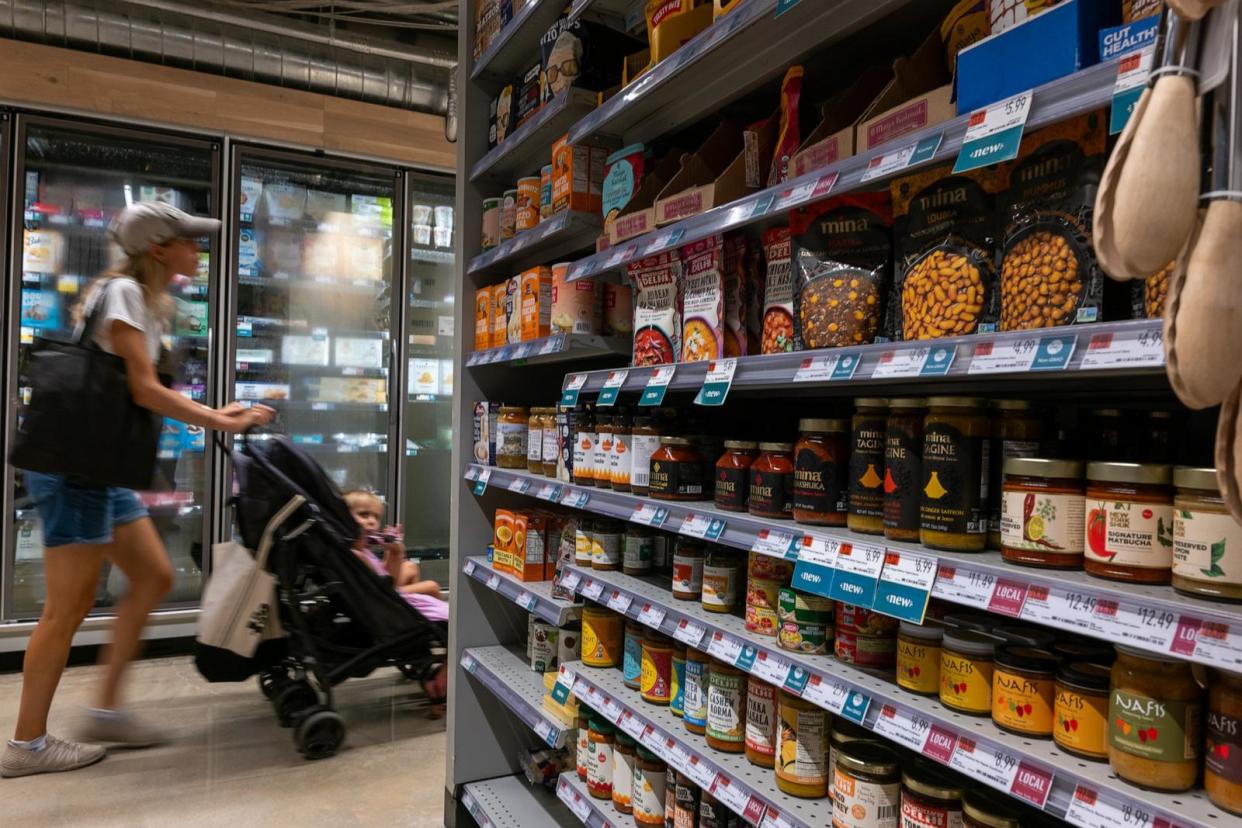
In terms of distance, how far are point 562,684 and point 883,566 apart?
1.19 metres

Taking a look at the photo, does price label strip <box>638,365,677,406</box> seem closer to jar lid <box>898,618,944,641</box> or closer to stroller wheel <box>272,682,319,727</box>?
jar lid <box>898,618,944,641</box>

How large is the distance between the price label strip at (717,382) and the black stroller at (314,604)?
189 centimetres

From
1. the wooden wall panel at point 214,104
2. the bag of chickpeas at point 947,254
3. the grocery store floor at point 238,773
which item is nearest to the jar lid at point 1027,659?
the bag of chickpeas at point 947,254

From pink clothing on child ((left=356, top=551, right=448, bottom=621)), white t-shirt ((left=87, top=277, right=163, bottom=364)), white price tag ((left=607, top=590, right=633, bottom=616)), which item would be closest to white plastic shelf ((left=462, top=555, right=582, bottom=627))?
white price tag ((left=607, top=590, right=633, bottom=616))

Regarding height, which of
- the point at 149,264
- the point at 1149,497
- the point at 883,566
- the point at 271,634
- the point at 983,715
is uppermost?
the point at 149,264

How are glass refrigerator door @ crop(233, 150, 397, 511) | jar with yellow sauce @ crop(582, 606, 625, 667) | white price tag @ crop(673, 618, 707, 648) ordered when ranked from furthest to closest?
glass refrigerator door @ crop(233, 150, 397, 511) → jar with yellow sauce @ crop(582, 606, 625, 667) → white price tag @ crop(673, 618, 707, 648)

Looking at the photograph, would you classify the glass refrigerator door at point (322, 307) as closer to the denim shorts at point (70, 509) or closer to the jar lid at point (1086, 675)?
the denim shorts at point (70, 509)

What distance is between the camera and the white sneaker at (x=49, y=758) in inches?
113

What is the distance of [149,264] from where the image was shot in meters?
2.88

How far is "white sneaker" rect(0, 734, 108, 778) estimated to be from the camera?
2.86m

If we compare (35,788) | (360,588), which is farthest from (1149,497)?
(35,788)

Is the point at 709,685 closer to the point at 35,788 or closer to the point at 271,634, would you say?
the point at 271,634

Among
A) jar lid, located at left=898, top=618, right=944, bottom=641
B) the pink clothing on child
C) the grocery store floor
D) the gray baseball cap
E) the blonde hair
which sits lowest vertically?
the grocery store floor

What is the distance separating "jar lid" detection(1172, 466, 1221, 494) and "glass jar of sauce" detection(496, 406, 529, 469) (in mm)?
1872
